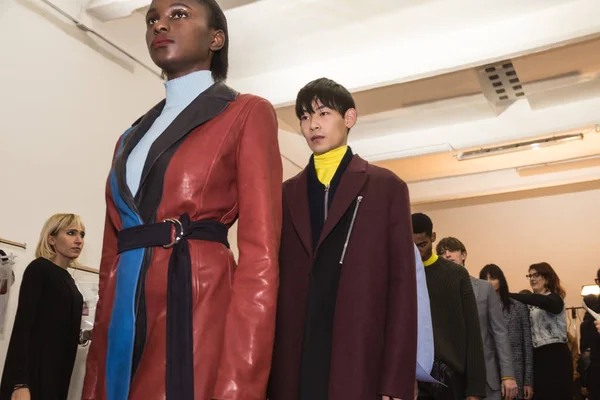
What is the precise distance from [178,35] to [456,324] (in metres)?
2.04

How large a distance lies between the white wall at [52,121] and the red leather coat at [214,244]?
2595mm

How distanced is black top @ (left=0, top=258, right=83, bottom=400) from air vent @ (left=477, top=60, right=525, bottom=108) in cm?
446

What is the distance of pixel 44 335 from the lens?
327 centimetres

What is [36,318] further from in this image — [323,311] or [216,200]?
[216,200]

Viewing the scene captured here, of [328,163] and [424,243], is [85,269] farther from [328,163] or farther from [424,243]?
[328,163]

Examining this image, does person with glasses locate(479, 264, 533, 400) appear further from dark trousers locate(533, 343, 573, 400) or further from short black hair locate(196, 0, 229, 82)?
short black hair locate(196, 0, 229, 82)

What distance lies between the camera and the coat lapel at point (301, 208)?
1.86 metres

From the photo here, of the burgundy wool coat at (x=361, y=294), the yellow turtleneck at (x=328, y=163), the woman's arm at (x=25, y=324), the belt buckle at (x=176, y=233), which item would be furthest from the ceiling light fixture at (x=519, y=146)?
the belt buckle at (x=176, y=233)

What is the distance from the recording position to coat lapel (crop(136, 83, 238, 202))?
4.60 ft

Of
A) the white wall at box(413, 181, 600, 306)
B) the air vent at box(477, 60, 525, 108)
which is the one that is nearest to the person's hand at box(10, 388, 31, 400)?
the air vent at box(477, 60, 525, 108)

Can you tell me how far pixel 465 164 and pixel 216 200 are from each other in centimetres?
785

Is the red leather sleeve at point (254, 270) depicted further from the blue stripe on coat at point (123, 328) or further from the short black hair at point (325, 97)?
the short black hair at point (325, 97)

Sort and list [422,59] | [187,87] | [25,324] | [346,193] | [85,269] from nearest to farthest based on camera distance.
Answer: [187,87], [346,193], [25,324], [85,269], [422,59]

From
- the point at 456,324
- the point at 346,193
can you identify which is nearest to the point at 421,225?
the point at 456,324
